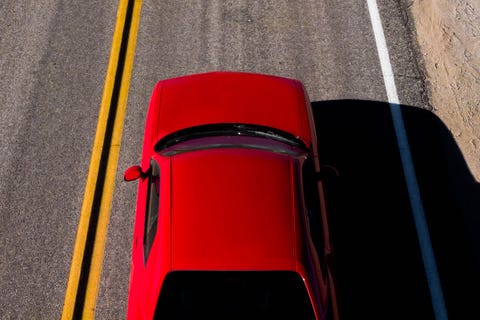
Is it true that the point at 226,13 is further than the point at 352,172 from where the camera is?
Yes

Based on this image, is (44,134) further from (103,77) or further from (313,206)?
(313,206)

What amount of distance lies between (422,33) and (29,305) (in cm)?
652

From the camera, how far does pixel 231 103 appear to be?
6.70 metres

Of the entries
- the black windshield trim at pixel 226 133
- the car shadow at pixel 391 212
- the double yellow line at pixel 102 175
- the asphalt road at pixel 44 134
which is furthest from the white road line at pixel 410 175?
the asphalt road at pixel 44 134

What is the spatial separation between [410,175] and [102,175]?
3929mm

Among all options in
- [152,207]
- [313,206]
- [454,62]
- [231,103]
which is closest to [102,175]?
[152,207]

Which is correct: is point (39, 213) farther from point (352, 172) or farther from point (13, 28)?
point (352, 172)

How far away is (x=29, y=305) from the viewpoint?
Answer: 272 inches

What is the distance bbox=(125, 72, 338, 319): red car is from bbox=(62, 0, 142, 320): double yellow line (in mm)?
1122

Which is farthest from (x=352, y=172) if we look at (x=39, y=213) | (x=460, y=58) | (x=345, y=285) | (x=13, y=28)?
(x=13, y=28)

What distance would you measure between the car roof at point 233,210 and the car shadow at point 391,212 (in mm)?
1580

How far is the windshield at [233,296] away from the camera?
530 centimetres

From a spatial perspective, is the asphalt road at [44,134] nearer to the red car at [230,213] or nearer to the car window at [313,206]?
the red car at [230,213]

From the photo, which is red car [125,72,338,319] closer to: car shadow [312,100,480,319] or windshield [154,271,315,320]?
windshield [154,271,315,320]
